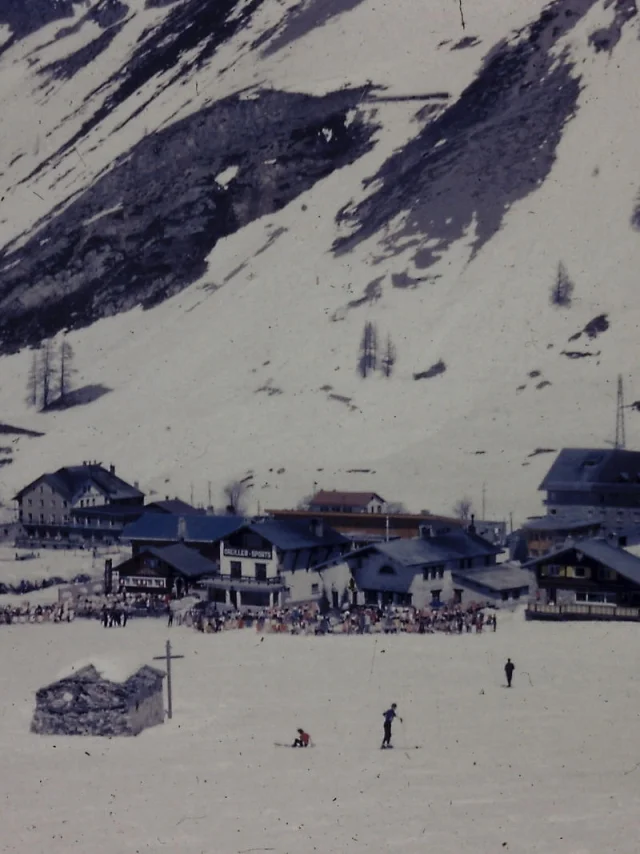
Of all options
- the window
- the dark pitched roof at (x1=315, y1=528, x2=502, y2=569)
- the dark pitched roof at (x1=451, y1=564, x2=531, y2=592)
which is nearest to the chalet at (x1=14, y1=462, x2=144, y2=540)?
the dark pitched roof at (x1=315, y1=528, x2=502, y2=569)

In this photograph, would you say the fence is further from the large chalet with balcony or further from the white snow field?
the large chalet with balcony

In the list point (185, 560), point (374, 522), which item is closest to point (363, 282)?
point (374, 522)

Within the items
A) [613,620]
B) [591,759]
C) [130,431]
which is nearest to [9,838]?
[591,759]

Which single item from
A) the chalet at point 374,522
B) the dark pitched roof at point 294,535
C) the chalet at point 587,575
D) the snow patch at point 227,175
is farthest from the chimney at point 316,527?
the snow patch at point 227,175

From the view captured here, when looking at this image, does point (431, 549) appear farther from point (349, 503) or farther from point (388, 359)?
point (388, 359)

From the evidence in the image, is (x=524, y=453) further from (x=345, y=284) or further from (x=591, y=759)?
(x=591, y=759)

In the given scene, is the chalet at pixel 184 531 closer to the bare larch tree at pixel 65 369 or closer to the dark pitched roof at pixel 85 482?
the dark pitched roof at pixel 85 482
